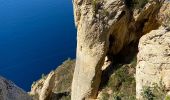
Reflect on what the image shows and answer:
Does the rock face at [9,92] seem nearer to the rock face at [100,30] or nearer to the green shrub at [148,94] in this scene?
the green shrub at [148,94]

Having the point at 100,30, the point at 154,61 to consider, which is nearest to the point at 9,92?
A: the point at 154,61

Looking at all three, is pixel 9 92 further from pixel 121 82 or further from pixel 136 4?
pixel 136 4

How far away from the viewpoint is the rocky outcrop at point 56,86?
148ft

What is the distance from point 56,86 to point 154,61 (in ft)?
99.2

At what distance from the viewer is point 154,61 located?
22141 mm

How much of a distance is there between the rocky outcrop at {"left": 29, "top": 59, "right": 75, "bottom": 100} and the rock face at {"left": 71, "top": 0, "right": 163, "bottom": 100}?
21.3ft

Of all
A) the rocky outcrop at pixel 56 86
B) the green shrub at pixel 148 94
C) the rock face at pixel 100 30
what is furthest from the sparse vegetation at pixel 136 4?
the green shrub at pixel 148 94

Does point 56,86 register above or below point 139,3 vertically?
below

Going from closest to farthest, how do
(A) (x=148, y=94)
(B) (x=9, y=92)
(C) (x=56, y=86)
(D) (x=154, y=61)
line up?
(B) (x=9, y=92), (A) (x=148, y=94), (D) (x=154, y=61), (C) (x=56, y=86)

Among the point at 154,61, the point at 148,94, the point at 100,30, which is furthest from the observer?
the point at 100,30

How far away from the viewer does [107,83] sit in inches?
1447

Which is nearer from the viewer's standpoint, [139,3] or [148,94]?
[148,94]

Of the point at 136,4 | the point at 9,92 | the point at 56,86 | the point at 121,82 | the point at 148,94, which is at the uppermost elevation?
the point at 136,4

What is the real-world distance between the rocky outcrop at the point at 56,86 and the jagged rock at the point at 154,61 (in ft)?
69.9
